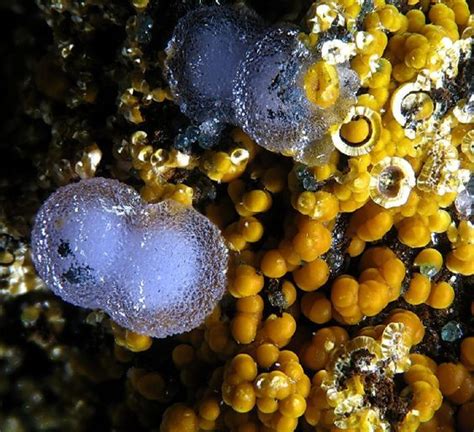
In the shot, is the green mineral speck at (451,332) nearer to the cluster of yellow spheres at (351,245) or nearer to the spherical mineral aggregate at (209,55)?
the cluster of yellow spheres at (351,245)

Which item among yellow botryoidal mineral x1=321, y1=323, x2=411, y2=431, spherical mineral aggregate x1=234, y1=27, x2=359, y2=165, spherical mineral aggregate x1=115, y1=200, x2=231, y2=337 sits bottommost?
yellow botryoidal mineral x1=321, y1=323, x2=411, y2=431

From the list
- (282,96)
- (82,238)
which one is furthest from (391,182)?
(82,238)

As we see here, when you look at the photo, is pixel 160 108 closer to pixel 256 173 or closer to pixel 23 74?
pixel 256 173

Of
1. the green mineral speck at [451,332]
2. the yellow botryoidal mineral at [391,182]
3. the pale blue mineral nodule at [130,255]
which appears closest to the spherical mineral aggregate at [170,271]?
the pale blue mineral nodule at [130,255]

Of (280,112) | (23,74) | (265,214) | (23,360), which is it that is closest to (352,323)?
(265,214)

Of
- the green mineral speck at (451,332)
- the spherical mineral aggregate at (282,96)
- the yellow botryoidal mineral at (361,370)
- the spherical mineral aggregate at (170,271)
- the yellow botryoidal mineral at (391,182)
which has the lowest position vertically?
the green mineral speck at (451,332)

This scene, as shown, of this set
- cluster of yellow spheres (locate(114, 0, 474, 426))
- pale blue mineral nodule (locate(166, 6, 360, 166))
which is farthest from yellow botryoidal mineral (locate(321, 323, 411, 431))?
pale blue mineral nodule (locate(166, 6, 360, 166))

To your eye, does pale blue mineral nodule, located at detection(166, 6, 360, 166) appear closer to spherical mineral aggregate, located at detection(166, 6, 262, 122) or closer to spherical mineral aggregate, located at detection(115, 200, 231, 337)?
spherical mineral aggregate, located at detection(166, 6, 262, 122)
